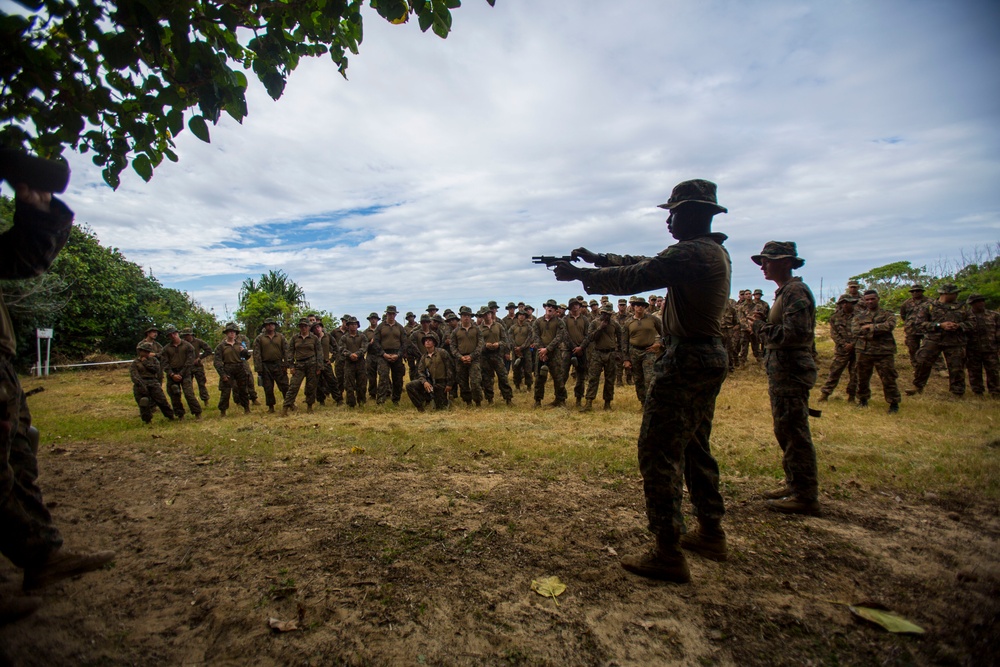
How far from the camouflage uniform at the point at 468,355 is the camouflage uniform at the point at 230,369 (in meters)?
4.80

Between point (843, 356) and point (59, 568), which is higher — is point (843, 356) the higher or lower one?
the higher one

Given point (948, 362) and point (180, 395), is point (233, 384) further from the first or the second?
Result: point (948, 362)

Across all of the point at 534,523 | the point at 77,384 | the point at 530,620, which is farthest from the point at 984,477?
the point at 77,384

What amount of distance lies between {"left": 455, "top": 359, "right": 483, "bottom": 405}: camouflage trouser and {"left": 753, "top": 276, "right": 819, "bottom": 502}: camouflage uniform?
758 centimetres

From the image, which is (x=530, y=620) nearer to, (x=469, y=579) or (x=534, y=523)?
(x=469, y=579)

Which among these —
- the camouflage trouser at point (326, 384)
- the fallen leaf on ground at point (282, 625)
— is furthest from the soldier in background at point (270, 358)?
the fallen leaf on ground at point (282, 625)

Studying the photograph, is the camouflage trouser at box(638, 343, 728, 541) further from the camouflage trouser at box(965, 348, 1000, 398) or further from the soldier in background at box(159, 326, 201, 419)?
the camouflage trouser at box(965, 348, 1000, 398)

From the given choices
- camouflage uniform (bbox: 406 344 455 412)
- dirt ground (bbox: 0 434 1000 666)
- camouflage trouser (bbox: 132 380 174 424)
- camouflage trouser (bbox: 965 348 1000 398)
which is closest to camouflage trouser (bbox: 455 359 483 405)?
camouflage uniform (bbox: 406 344 455 412)

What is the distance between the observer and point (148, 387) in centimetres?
972

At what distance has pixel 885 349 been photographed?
9250mm

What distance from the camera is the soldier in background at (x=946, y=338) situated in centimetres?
1035

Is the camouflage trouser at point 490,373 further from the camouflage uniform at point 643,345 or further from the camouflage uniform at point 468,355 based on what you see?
the camouflage uniform at point 643,345

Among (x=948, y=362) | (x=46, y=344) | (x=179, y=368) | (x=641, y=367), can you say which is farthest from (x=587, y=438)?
(x=46, y=344)

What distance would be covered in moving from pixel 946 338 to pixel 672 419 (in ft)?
36.8
